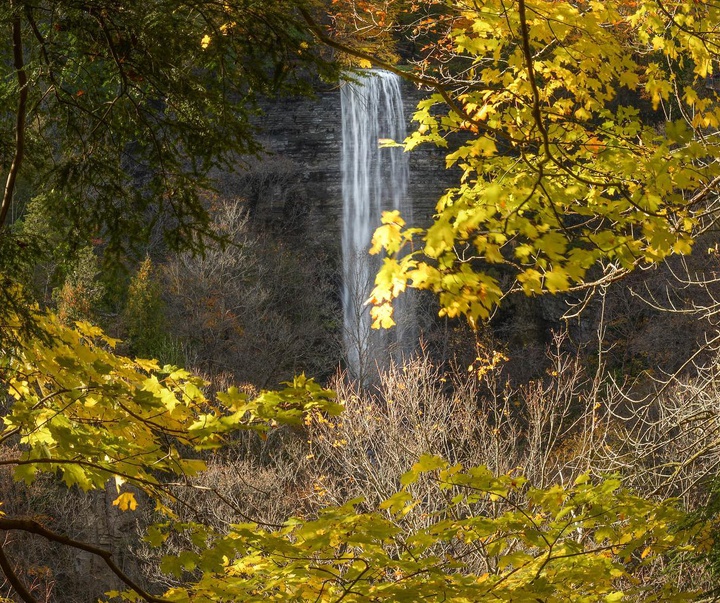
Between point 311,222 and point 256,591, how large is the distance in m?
20.1

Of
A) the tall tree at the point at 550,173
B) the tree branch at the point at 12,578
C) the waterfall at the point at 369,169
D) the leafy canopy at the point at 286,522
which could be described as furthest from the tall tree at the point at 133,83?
the waterfall at the point at 369,169

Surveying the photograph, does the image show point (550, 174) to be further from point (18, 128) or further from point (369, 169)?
point (369, 169)

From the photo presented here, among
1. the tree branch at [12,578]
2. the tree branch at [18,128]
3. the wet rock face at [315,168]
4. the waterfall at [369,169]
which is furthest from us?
the wet rock face at [315,168]

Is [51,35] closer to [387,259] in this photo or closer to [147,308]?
[387,259]

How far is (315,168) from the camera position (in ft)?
77.4

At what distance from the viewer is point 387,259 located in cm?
254

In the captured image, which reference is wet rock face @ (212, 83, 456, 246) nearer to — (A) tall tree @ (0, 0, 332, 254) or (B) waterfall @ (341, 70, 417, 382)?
(B) waterfall @ (341, 70, 417, 382)

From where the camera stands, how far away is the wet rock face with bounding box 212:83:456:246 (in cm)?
2319

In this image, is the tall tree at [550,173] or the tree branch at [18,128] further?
the tree branch at [18,128]

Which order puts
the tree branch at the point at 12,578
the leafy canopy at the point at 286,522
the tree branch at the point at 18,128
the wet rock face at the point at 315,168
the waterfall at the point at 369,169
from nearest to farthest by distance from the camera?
the tree branch at the point at 12,578 < the leafy canopy at the point at 286,522 < the tree branch at the point at 18,128 < the waterfall at the point at 369,169 < the wet rock face at the point at 315,168

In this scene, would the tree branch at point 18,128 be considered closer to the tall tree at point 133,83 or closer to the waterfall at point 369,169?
the tall tree at point 133,83

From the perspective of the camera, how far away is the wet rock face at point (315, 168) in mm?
23188

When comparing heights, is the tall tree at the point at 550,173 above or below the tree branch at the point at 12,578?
above

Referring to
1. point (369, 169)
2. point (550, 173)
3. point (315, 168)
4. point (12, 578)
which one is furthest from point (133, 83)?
point (369, 169)
